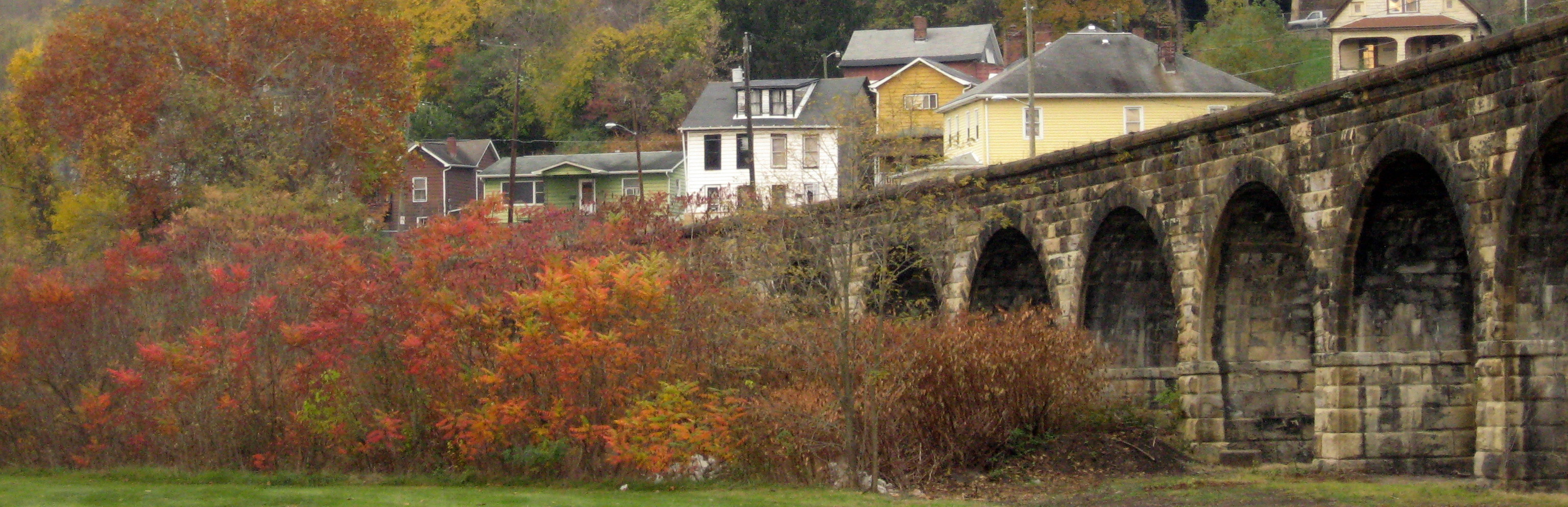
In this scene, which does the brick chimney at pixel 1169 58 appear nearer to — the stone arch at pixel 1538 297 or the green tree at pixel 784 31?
the green tree at pixel 784 31

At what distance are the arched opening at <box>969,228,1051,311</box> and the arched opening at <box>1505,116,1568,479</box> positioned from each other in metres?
13.5

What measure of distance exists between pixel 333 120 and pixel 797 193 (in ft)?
72.0

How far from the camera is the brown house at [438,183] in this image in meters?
74.0

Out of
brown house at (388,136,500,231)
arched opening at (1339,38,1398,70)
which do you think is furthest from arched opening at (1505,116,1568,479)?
brown house at (388,136,500,231)

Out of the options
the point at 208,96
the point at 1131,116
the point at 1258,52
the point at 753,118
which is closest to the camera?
the point at 208,96

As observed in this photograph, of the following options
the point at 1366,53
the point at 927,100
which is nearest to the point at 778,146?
the point at 927,100

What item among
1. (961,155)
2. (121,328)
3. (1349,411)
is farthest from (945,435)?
(961,155)

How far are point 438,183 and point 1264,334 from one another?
181 feet

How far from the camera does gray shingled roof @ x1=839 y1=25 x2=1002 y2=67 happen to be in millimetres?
73875

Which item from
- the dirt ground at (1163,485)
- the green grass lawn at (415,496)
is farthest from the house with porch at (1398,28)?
the green grass lawn at (415,496)

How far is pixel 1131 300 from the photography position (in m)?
27.8

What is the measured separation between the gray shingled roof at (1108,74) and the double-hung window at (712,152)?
12948 millimetres

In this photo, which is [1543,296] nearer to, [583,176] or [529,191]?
[583,176]

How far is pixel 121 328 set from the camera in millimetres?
26453
